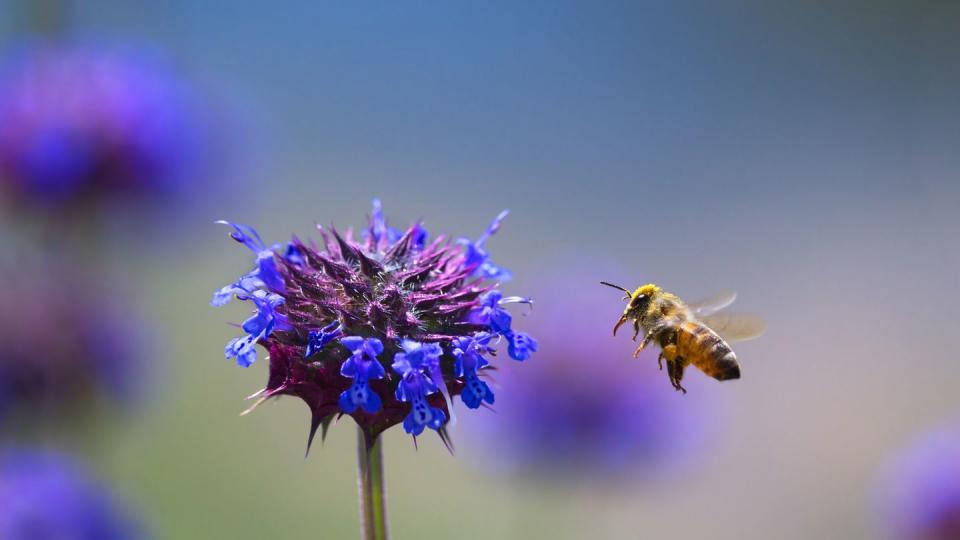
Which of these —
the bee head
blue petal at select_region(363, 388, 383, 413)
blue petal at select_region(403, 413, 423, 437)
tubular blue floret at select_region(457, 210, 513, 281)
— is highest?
the bee head

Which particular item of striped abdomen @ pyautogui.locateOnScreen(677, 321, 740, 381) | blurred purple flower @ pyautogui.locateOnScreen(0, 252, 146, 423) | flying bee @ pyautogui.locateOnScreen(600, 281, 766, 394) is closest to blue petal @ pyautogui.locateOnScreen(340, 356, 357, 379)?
flying bee @ pyautogui.locateOnScreen(600, 281, 766, 394)

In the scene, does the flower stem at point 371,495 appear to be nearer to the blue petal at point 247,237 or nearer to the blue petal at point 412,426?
the blue petal at point 412,426

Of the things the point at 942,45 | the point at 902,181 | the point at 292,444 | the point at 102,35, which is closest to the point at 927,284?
the point at 902,181

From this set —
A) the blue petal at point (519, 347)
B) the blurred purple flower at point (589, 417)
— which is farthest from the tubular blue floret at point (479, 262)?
the blurred purple flower at point (589, 417)

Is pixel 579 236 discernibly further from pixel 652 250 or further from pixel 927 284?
pixel 927 284

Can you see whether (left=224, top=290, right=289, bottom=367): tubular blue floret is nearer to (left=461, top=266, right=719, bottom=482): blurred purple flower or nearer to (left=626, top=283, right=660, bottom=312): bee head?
(left=626, top=283, right=660, bottom=312): bee head

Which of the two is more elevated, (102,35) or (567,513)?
(102,35)

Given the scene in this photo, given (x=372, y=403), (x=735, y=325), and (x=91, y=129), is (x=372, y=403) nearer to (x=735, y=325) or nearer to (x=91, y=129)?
(x=735, y=325)
